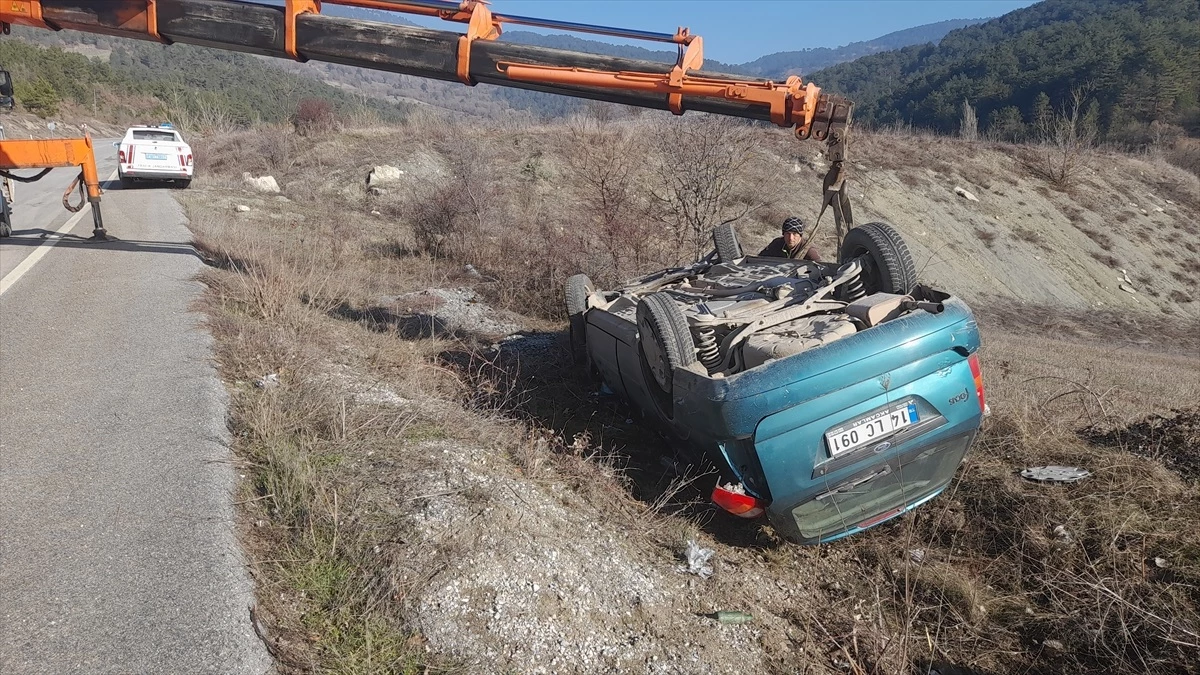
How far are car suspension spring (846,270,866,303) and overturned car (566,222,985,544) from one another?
667 millimetres

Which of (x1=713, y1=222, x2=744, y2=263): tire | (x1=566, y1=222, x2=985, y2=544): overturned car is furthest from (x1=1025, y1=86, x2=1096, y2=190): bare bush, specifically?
(x1=566, y1=222, x2=985, y2=544): overturned car

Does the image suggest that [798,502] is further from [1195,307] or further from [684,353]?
[1195,307]

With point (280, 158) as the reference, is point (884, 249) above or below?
above

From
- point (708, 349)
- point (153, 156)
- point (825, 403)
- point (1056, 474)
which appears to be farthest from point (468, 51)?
point (153, 156)

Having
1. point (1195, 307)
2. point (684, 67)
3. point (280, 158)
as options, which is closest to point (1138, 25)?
point (1195, 307)

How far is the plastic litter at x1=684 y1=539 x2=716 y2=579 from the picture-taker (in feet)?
13.6

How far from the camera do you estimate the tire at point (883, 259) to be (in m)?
5.13

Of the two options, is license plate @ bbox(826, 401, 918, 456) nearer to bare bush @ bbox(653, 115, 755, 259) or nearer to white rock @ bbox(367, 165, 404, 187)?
bare bush @ bbox(653, 115, 755, 259)

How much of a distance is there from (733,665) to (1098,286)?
26.9m

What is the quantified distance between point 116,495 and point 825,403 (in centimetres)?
379

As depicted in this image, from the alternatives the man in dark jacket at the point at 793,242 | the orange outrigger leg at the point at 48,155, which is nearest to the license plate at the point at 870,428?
the man in dark jacket at the point at 793,242

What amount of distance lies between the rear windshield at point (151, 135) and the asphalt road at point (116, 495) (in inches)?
498

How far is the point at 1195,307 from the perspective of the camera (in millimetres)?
24344

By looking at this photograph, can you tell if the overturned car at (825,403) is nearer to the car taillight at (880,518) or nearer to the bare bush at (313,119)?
the car taillight at (880,518)
